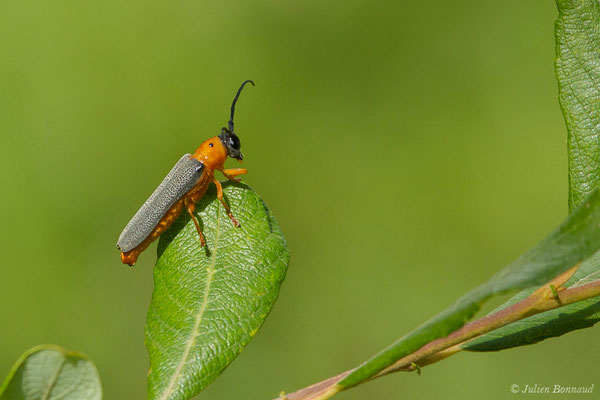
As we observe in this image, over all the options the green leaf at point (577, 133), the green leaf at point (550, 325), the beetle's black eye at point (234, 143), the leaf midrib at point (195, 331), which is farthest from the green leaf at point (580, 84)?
the beetle's black eye at point (234, 143)

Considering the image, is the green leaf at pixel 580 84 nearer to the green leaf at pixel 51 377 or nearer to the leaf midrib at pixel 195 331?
the leaf midrib at pixel 195 331

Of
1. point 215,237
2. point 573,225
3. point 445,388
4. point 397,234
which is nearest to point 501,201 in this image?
point 397,234

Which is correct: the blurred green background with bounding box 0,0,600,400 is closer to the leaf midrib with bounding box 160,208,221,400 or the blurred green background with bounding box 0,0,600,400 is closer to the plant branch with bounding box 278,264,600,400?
the leaf midrib with bounding box 160,208,221,400

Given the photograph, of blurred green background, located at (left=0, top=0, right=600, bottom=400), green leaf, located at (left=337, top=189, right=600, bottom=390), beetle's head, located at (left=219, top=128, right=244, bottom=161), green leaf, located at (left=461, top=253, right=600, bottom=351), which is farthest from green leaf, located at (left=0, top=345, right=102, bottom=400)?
blurred green background, located at (left=0, top=0, right=600, bottom=400)

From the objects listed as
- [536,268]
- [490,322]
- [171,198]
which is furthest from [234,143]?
[536,268]

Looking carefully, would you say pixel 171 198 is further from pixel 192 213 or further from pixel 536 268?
pixel 536 268
